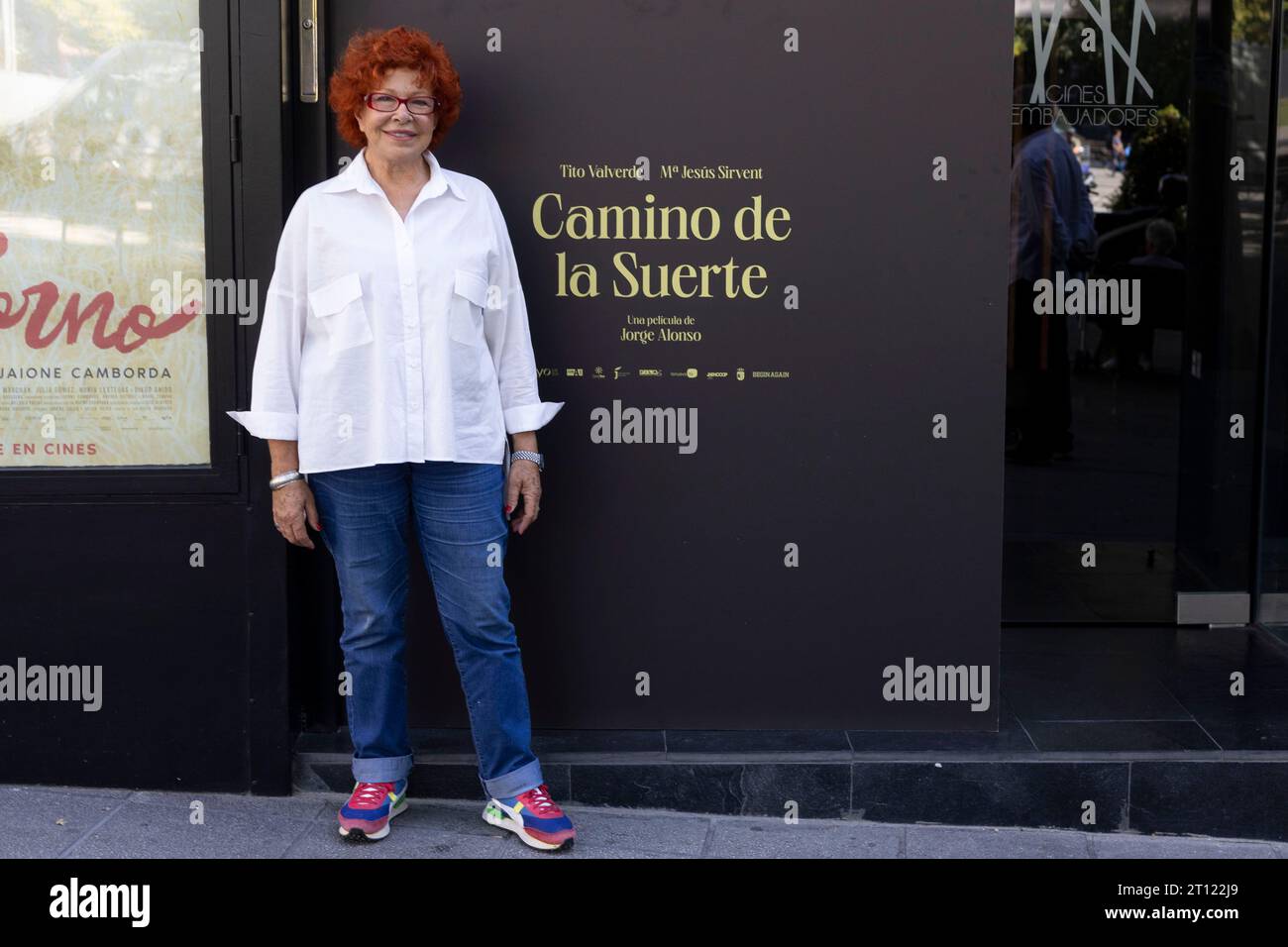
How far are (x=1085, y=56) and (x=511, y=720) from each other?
3.34 meters

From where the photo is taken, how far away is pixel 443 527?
3.91 m

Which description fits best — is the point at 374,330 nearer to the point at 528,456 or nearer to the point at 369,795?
the point at 528,456

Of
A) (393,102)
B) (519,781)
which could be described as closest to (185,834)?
(519,781)

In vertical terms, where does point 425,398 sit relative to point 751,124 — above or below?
below

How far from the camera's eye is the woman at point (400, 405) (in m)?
3.79

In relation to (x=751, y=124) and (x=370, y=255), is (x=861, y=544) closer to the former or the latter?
(x=751, y=124)

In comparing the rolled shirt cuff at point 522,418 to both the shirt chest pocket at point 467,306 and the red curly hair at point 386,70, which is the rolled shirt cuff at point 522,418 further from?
the red curly hair at point 386,70

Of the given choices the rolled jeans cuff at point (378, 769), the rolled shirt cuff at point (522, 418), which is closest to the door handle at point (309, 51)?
the rolled shirt cuff at point (522, 418)

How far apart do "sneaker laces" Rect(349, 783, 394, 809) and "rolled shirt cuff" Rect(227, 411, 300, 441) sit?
0.92 m

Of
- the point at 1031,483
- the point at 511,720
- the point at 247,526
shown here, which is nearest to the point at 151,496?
the point at 247,526

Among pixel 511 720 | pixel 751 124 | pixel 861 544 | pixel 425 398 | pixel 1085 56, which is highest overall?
pixel 1085 56

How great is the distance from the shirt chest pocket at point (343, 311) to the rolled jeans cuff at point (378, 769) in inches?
42.2

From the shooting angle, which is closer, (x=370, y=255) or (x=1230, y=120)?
(x=370, y=255)

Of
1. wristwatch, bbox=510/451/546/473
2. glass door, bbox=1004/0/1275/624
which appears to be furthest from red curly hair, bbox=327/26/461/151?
glass door, bbox=1004/0/1275/624
